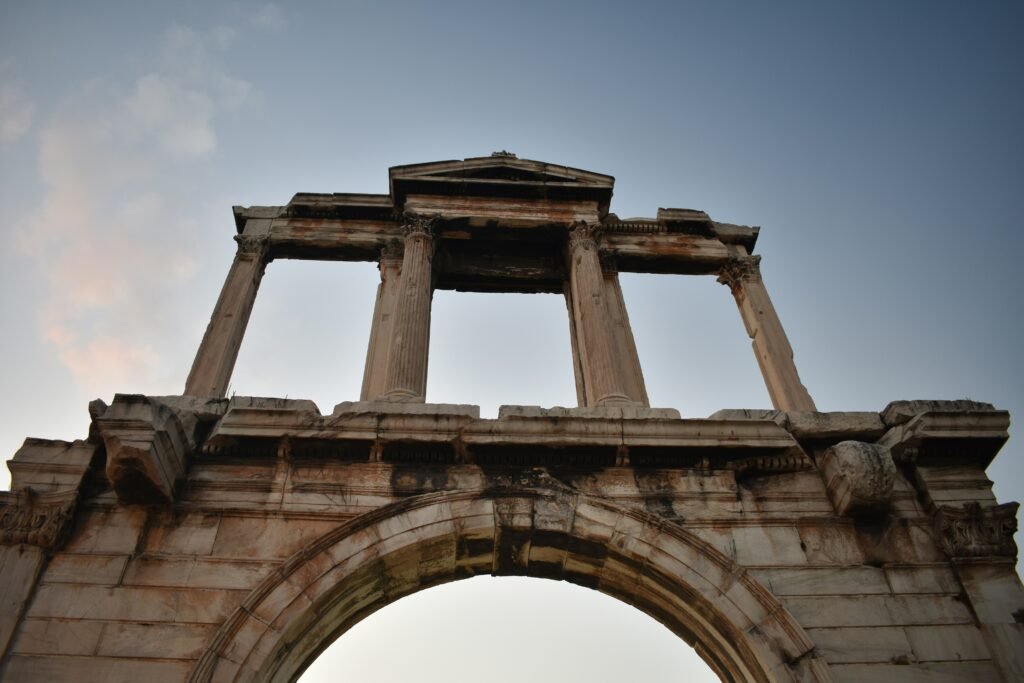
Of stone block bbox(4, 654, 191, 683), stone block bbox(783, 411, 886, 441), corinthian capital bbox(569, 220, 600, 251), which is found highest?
corinthian capital bbox(569, 220, 600, 251)

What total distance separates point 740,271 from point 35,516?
954cm

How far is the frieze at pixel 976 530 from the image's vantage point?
6270mm

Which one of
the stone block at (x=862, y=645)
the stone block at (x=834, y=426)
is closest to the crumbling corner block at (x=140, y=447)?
the stone block at (x=862, y=645)

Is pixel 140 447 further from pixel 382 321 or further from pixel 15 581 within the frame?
pixel 382 321

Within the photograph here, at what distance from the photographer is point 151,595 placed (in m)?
5.82

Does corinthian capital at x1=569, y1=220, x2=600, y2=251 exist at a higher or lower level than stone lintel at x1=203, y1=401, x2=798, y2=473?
higher

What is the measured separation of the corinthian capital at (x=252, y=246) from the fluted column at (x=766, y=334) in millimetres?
7094

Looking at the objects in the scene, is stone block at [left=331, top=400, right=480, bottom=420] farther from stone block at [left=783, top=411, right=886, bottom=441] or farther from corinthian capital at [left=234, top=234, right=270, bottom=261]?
corinthian capital at [left=234, top=234, right=270, bottom=261]

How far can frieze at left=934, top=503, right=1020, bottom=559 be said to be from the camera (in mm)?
6270

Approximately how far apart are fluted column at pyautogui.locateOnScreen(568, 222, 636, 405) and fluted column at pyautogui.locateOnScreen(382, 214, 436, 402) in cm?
200

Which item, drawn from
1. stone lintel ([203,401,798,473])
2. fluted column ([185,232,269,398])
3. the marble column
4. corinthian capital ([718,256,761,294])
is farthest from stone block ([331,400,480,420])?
corinthian capital ([718,256,761,294])

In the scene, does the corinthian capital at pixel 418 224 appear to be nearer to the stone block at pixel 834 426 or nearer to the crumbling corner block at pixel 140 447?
the crumbling corner block at pixel 140 447

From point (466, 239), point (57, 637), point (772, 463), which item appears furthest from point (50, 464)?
point (772, 463)

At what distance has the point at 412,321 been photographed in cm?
873
